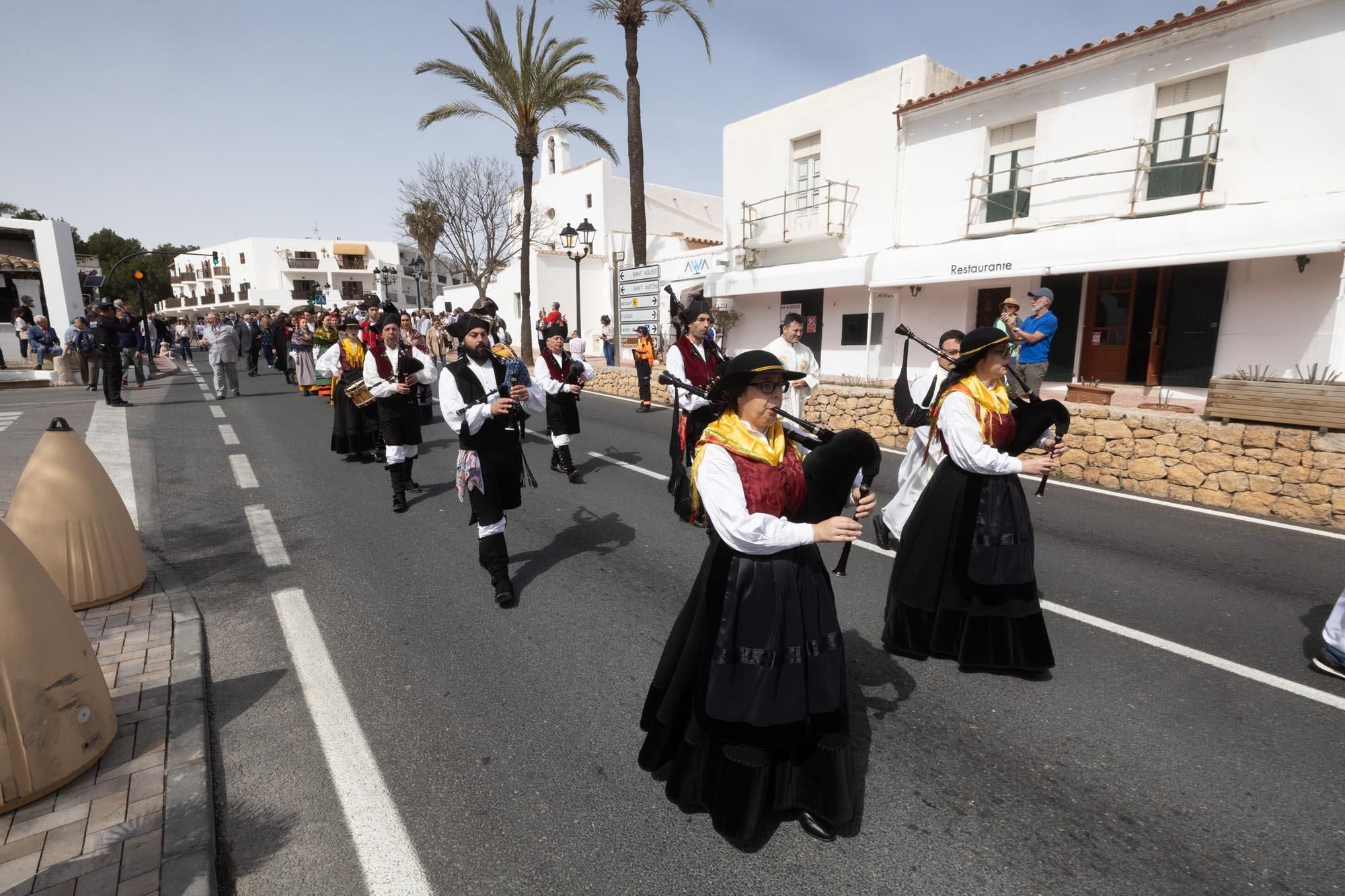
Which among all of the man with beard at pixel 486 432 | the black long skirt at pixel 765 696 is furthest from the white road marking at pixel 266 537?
the black long skirt at pixel 765 696

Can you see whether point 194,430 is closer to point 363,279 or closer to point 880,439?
point 880,439

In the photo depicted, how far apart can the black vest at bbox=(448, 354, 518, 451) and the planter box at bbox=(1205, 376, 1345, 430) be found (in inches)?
305

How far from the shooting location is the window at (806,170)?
19266 millimetres

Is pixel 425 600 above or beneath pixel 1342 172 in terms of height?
beneath

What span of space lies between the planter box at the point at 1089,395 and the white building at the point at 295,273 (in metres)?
66.9

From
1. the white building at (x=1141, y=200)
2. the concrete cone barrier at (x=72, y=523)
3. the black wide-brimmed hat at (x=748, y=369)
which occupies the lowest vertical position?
the concrete cone barrier at (x=72, y=523)

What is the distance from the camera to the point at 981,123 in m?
15.5

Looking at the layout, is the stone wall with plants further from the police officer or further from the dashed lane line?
the police officer

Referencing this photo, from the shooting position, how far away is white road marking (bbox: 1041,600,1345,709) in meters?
3.54

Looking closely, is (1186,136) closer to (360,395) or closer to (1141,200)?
(1141,200)

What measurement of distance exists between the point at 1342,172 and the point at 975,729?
13773 millimetres

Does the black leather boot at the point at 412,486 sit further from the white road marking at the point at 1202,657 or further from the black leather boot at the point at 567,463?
the white road marking at the point at 1202,657

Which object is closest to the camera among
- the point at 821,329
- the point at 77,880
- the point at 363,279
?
the point at 77,880

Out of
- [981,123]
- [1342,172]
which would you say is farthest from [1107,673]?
[981,123]
